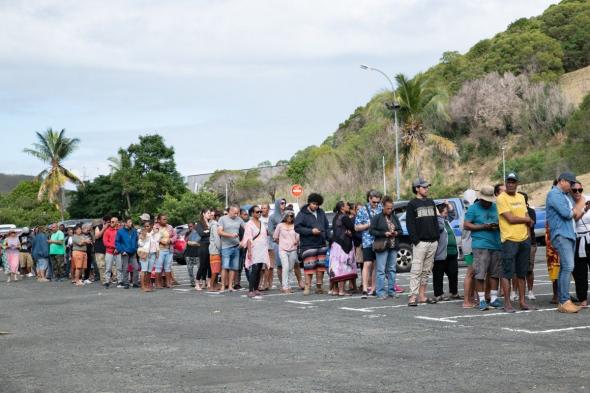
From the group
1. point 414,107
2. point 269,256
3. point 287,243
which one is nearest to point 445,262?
point 287,243

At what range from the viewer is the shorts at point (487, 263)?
13531mm

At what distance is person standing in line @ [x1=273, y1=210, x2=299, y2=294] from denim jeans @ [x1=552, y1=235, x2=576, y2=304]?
21.5ft

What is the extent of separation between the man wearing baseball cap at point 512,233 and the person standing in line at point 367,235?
374 cm

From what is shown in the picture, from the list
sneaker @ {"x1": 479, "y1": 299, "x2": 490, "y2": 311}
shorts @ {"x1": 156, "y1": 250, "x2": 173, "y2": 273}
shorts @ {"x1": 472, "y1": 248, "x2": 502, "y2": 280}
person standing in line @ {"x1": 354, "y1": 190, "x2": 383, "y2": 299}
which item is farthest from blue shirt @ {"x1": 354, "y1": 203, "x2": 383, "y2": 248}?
shorts @ {"x1": 156, "y1": 250, "x2": 173, "y2": 273}

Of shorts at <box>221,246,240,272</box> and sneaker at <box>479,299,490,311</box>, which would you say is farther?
shorts at <box>221,246,240,272</box>

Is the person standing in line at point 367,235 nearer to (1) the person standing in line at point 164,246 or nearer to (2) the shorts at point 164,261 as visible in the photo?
(1) the person standing in line at point 164,246

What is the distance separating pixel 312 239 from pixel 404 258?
5.54 meters

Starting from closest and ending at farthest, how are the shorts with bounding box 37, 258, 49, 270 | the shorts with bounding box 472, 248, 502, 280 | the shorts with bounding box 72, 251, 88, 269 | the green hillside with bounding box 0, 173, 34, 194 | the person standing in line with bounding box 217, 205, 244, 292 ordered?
the shorts with bounding box 472, 248, 502, 280, the person standing in line with bounding box 217, 205, 244, 292, the shorts with bounding box 72, 251, 88, 269, the shorts with bounding box 37, 258, 49, 270, the green hillside with bounding box 0, 173, 34, 194

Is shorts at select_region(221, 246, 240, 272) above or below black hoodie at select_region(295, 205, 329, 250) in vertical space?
below

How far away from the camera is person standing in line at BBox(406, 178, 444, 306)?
14625mm

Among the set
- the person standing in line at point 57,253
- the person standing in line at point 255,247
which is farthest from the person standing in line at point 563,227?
the person standing in line at point 57,253

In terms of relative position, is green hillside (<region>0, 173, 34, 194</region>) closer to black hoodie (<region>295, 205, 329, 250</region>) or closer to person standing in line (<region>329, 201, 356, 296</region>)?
black hoodie (<region>295, 205, 329, 250</region>)

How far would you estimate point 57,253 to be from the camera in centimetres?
2886

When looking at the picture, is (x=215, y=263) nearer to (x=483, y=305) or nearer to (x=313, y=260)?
(x=313, y=260)
